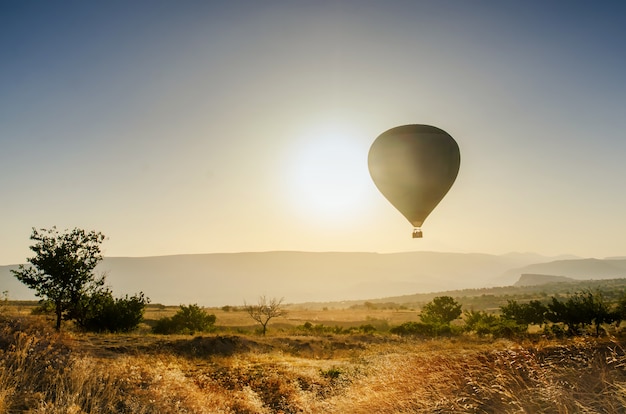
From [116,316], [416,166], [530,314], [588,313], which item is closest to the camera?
[416,166]

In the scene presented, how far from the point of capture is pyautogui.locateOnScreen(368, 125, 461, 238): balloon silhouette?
24.2m

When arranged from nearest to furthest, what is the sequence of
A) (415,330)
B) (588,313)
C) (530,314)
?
(588,313), (415,330), (530,314)

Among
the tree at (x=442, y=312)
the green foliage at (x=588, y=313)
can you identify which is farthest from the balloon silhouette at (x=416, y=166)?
the tree at (x=442, y=312)

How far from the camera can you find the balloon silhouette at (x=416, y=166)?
2419 centimetres

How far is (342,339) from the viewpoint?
109 feet

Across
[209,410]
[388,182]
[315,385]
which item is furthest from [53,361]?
[388,182]

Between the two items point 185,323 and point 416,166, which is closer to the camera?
point 416,166

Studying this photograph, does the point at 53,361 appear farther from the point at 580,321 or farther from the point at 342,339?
the point at 580,321

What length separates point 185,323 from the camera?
37406 millimetres

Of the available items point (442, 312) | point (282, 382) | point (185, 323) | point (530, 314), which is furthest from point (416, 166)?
point (442, 312)

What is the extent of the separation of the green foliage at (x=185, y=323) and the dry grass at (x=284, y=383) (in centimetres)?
1649

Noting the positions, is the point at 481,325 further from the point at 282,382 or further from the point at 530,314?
the point at 282,382

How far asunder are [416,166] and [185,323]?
26.2 m

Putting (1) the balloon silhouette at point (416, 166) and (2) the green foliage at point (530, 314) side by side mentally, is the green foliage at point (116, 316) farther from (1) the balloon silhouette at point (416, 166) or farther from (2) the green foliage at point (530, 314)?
(2) the green foliage at point (530, 314)
